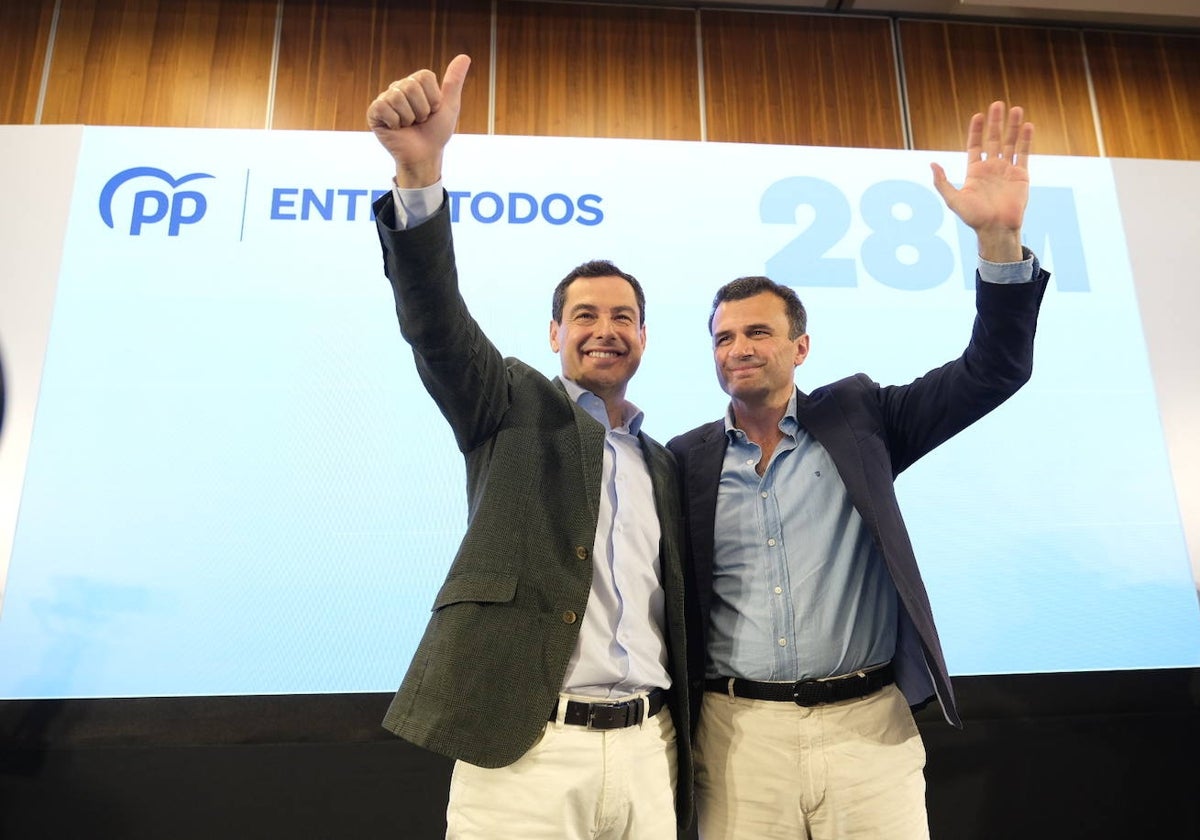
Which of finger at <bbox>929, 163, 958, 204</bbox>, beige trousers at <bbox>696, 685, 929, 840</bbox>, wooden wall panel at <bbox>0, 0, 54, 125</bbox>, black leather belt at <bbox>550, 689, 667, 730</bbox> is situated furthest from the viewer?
wooden wall panel at <bbox>0, 0, 54, 125</bbox>

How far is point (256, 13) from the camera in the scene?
3207 millimetres

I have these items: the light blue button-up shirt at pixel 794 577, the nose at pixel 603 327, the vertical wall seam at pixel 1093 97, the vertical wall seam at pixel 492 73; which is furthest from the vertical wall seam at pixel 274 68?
the vertical wall seam at pixel 1093 97

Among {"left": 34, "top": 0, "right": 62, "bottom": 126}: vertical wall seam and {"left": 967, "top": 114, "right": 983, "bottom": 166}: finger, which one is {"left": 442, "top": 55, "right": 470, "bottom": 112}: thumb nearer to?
{"left": 967, "top": 114, "right": 983, "bottom": 166}: finger

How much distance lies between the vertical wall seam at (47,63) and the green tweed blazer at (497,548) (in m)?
2.62

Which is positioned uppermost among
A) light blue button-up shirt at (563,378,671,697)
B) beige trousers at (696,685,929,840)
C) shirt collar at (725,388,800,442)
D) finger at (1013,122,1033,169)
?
finger at (1013,122,1033,169)

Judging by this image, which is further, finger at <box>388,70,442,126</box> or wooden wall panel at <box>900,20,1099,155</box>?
wooden wall panel at <box>900,20,1099,155</box>

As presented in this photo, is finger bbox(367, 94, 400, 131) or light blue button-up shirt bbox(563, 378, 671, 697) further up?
finger bbox(367, 94, 400, 131)

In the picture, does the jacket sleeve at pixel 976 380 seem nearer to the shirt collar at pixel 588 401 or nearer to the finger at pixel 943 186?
the finger at pixel 943 186

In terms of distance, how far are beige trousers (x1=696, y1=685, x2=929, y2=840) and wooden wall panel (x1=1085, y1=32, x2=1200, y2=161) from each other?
298 cm

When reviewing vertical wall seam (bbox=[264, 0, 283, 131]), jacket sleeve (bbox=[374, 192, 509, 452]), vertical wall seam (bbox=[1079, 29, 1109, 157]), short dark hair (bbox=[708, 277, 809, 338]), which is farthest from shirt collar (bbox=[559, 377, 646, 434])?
vertical wall seam (bbox=[1079, 29, 1109, 157])

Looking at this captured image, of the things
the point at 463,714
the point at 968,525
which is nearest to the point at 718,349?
the point at 463,714

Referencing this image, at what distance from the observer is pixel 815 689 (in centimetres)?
153

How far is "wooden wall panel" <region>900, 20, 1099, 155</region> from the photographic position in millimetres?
3330

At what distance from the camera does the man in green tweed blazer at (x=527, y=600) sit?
1.27 m
